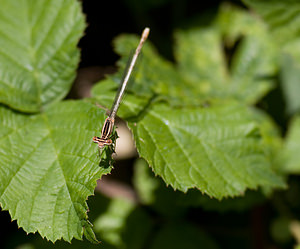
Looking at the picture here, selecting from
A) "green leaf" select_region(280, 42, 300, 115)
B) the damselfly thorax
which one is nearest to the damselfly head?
the damselfly thorax

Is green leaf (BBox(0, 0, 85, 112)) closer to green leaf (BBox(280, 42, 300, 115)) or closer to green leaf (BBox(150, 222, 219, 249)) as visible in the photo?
green leaf (BBox(150, 222, 219, 249))

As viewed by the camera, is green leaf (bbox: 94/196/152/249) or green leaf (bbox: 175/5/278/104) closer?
green leaf (bbox: 94/196/152/249)

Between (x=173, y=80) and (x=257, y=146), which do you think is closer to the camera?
(x=257, y=146)

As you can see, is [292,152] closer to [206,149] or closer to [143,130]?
[206,149]

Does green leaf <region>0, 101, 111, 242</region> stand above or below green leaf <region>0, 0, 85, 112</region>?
below

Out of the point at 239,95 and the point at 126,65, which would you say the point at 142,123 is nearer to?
the point at 126,65

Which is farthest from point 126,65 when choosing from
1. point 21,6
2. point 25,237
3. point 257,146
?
point 25,237

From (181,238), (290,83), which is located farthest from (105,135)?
(290,83)

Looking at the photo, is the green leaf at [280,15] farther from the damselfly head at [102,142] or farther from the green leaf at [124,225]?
the green leaf at [124,225]
